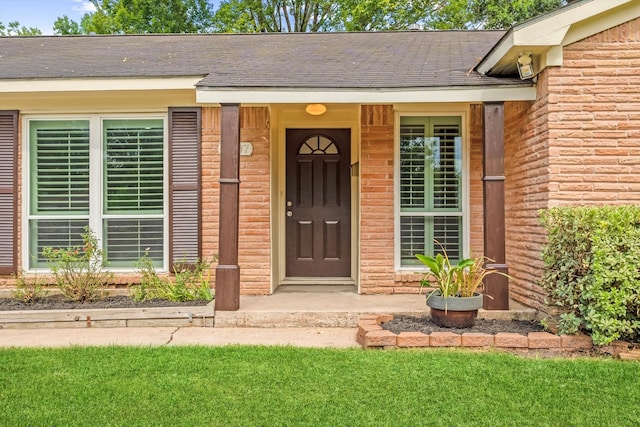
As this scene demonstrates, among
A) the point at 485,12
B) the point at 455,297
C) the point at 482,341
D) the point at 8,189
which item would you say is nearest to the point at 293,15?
the point at 485,12

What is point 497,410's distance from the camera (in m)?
2.83

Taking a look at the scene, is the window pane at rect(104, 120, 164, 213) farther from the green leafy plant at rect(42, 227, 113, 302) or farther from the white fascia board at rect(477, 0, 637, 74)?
the white fascia board at rect(477, 0, 637, 74)

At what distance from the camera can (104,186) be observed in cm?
598

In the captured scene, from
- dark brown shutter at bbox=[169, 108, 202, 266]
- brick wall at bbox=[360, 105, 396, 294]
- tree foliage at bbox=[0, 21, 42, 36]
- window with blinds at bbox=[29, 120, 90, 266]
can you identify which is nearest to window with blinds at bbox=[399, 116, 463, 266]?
brick wall at bbox=[360, 105, 396, 294]

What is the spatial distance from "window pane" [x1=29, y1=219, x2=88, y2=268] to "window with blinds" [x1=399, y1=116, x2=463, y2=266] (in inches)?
158

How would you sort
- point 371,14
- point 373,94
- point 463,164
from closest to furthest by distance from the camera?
1. point 373,94
2. point 463,164
3. point 371,14

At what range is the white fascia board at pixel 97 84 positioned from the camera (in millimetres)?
5312

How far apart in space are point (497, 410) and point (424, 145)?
384 cm

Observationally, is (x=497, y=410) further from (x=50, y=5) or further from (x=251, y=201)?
(x=50, y=5)

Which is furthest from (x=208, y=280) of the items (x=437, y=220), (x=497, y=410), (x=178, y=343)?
(x=497, y=410)

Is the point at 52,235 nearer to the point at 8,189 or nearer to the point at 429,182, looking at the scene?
the point at 8,189

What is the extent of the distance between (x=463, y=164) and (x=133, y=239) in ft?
13.8

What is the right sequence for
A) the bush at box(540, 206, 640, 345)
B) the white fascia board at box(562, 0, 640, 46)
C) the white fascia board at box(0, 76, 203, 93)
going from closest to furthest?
1. the bush at box(540, 206, 640, 345)
2. the white fascia board at box(562, 0, 640, 46)
3. the white fascia board at box(0, 76, 203, 93)

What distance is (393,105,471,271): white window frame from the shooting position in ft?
19.7
